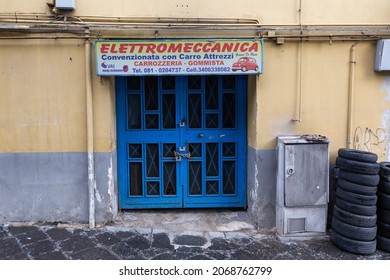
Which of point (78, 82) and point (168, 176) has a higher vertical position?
point (78, 82)

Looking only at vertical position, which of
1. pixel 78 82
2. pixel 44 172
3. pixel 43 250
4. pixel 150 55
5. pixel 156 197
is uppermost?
pixel 150 55

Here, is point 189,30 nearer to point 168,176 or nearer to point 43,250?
point 168,176

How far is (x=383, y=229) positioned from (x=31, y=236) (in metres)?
4.74

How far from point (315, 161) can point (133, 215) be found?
9.53 ft

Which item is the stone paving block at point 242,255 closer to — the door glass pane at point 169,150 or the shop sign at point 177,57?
the door glass pane at point 169,150

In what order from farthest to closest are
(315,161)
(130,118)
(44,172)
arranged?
1. (130,118)
2. (44,172)
3. (315,161)

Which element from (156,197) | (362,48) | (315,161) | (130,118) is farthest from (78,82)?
(362,48)

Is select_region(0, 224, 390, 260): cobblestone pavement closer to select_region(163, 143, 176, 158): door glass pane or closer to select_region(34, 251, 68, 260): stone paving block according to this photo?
select_region(34, 251, 68, 260): stone paving block

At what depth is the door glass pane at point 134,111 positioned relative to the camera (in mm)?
5715

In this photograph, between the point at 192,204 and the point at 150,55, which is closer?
the point at 150,55

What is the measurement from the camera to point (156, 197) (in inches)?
232

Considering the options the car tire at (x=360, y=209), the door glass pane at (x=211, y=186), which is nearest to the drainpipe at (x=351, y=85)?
the car tire at (x=360, y=209)

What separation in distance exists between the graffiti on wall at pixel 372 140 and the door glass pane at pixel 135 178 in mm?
3323

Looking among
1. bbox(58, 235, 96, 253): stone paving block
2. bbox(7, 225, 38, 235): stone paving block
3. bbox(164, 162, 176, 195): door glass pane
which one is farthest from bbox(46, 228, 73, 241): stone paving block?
bbox(164, 162, 176, 195): door glass pane
